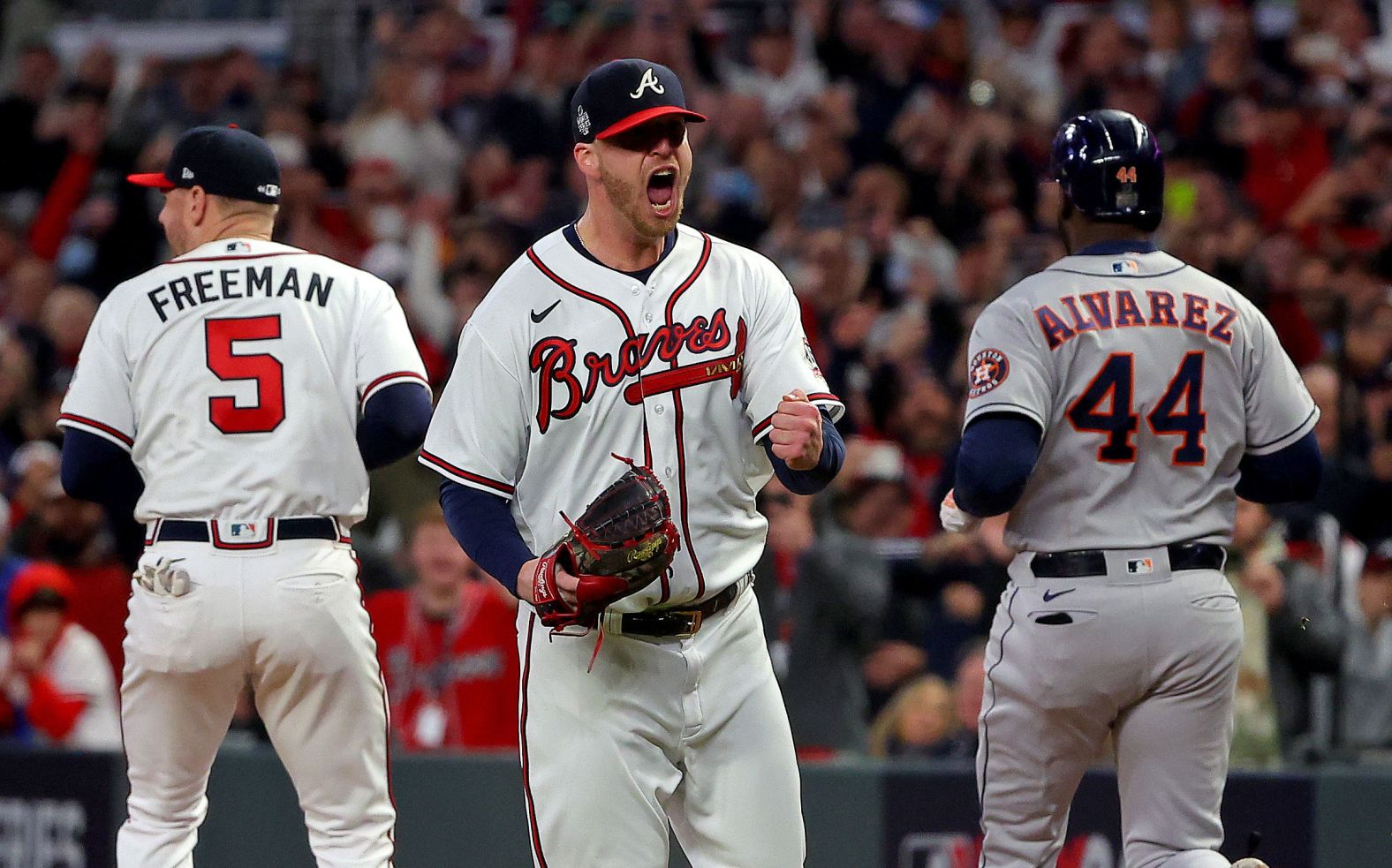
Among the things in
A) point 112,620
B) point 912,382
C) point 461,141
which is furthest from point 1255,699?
point 461,141

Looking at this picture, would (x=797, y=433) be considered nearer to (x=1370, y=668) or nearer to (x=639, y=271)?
(x=639, y=271)

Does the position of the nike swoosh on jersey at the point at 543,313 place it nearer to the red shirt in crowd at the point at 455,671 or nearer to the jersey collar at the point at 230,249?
the jersey collar at the point at 230,249

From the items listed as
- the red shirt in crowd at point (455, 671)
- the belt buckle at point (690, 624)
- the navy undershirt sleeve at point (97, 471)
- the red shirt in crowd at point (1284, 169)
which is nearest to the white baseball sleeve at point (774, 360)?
the belt buckle at point (690, 624)

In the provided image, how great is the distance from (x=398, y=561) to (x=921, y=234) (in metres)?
3.70

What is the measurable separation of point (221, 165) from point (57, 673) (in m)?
3.08

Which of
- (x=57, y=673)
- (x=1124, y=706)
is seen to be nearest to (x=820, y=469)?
(x=1124, y=706)

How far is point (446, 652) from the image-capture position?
7031 millimetres

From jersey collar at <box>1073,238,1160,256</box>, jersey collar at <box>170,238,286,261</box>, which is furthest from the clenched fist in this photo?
jersey collar at <box>170,238,286,261</box>

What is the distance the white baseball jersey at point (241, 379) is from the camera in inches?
193

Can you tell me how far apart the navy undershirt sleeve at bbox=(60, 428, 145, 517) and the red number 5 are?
32cm

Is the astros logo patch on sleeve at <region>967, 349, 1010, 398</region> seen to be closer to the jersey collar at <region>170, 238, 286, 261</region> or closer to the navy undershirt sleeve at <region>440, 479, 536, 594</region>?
the navy undershirt sleeve at <region>440, 479, 536, 594</region>

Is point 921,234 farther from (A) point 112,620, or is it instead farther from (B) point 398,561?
(A) point 112,620

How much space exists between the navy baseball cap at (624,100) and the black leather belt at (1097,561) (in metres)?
1.37

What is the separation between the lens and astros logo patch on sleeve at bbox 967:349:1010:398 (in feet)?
14.3
